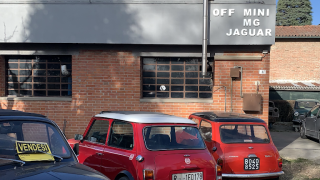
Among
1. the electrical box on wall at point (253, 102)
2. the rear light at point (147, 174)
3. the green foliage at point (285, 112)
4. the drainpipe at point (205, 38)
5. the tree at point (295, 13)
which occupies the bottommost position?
the green foliage at point (285, 112)

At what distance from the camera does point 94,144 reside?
6.05 meters

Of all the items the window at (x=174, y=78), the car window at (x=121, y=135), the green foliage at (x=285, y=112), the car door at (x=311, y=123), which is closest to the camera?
the car window at (x=121, y=135)

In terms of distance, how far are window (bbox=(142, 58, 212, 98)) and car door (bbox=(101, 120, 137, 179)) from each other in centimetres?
578

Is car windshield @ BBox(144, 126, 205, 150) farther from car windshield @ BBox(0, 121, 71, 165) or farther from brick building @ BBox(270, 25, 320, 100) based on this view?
brick building @ BBox(270, 25, 320, 100)

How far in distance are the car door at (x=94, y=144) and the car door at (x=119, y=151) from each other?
0.65 feet

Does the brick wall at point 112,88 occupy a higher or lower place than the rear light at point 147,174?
higher

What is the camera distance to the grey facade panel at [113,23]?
35.3 ft

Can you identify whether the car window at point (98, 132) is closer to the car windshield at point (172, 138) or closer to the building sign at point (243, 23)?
the car windshield at point (172, 138)

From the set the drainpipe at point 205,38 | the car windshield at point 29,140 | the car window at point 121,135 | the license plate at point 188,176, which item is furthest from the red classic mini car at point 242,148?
the drainpipe at point 205,38

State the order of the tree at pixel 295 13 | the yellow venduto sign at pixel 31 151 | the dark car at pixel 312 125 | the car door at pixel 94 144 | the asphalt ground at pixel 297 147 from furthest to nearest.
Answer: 1. the tree at pixel 295 13
2. the dark car at pixel 312 125
3. the asphalt ground at pixel 297 147
4. the car door at pixel 94 144
5. the yellow venduto sign at pixel 31 151

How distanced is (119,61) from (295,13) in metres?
56.6

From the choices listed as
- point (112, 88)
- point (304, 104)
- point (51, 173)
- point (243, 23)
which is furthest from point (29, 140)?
point (304, 104)

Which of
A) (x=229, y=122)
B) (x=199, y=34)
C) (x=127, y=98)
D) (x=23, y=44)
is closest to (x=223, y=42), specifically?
(x=199, y=34)

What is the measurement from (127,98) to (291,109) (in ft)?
49.1
